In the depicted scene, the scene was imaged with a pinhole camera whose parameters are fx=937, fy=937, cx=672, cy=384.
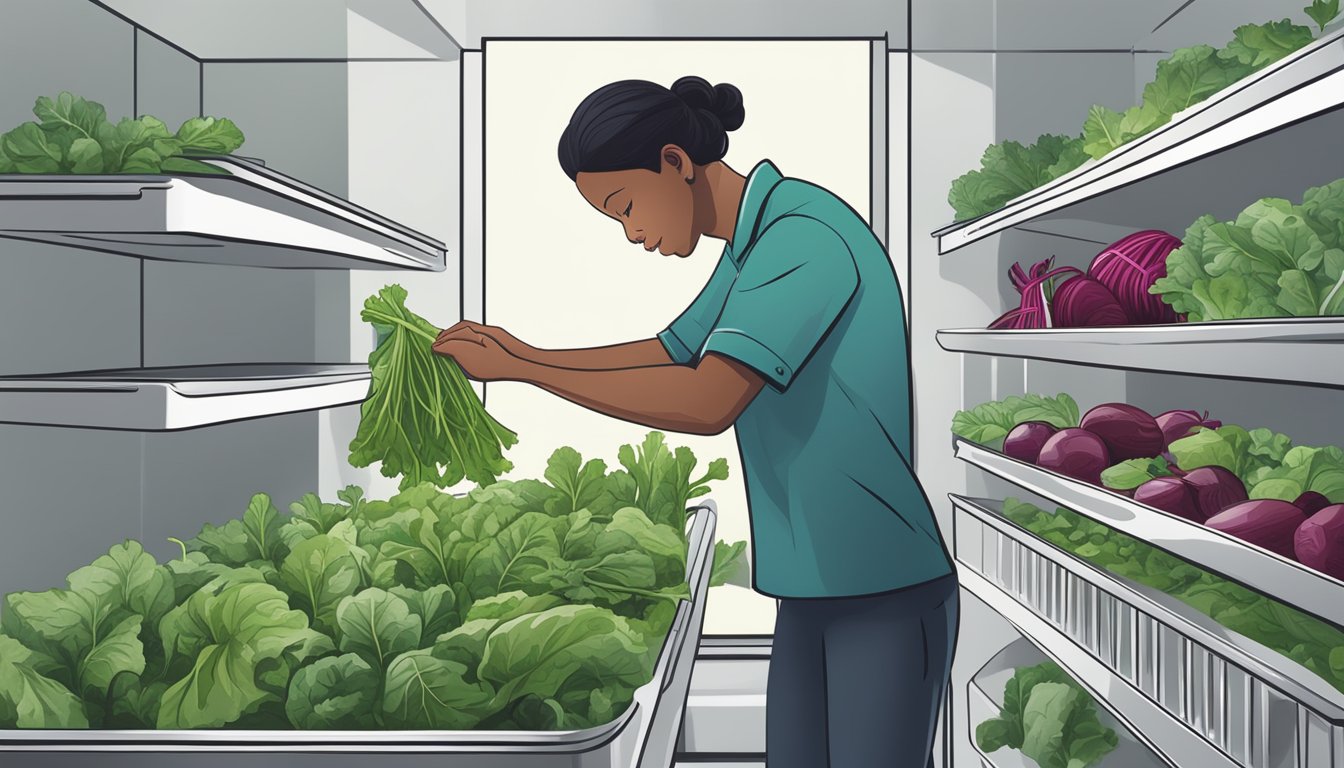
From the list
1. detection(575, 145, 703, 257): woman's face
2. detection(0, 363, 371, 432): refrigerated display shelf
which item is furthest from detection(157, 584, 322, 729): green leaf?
detection(575, 145, 703, 257): woman's face

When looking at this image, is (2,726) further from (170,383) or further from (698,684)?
(698,684)

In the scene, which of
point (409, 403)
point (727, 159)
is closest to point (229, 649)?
point (409, 403)

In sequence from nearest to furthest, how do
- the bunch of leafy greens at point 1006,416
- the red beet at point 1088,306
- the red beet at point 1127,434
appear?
the red beet at point 1088,306
the red beet at point 1127,434
the bunch of leafy greens at point 1006,416

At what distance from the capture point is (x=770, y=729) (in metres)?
1.70

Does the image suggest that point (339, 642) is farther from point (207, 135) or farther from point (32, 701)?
point (207, 135)

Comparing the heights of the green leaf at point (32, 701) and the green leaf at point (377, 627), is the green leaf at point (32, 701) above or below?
below

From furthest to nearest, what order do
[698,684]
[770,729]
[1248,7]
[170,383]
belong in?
1. [698,684]
2. [1248,7]
3. [770,729]
4. [170,383]

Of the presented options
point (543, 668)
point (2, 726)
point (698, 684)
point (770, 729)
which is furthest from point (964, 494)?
point (2, 726)

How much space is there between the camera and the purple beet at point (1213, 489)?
1.45 meters

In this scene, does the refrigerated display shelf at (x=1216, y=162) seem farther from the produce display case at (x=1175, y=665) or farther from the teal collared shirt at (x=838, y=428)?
the produce display case at (x=1175, y=665)

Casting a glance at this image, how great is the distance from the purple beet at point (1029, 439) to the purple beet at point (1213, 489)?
1.61 feet

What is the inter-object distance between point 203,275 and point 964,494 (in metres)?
2.03

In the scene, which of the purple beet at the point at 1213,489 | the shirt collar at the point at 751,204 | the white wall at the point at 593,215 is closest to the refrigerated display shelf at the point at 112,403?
the shirt collar at the point at 751,204

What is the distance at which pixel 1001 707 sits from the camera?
2307mm
